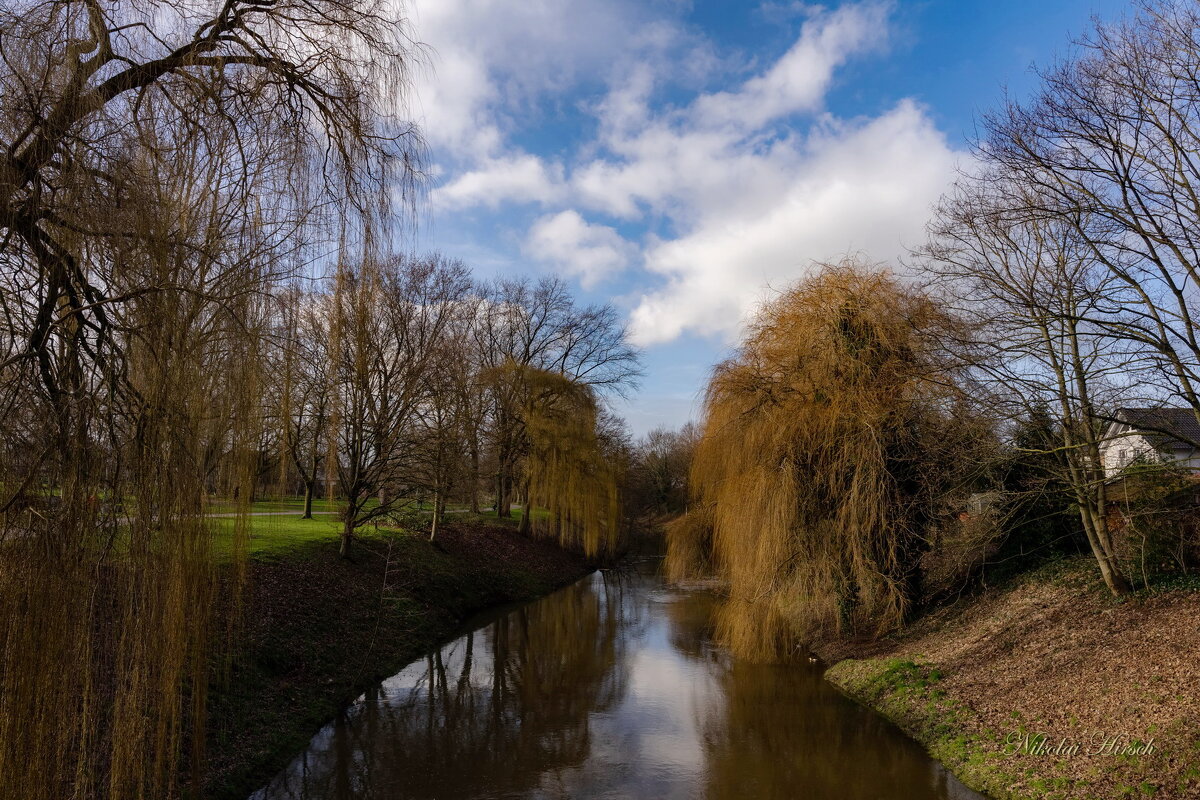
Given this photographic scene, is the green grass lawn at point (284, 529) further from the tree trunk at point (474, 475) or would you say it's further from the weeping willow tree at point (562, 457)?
the weeping willow tree at point (562, 457)

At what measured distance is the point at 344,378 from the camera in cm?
1211

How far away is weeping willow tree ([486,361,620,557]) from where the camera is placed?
87.9 feet

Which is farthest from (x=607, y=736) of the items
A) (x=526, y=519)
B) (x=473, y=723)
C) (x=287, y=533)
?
(x=526, y=519)

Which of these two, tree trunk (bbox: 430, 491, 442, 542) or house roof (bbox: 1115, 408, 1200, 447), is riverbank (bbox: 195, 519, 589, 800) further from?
house roof (bbox: 1115, 408, 1200, 447)

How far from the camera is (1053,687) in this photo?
9047 millimetres

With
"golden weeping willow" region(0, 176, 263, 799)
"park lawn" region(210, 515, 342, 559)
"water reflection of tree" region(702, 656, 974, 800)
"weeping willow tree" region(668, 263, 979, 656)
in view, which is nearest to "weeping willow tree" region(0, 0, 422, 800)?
"golden weeping willow" region(0, 176, 263, 799)

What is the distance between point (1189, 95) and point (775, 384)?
758 cm

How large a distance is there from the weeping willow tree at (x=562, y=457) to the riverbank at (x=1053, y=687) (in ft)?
47.5

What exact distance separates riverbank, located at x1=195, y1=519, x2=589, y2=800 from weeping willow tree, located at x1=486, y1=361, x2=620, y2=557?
367 cm

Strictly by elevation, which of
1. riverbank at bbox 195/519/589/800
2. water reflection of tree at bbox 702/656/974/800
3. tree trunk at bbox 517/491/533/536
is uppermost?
tree trunk at bbox 517/491/533/536

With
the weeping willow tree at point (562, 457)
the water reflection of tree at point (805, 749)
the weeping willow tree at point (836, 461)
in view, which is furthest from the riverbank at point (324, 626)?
the weeping willow tree at point (836, 461)

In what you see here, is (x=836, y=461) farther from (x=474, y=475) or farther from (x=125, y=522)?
(x=125, y=522)

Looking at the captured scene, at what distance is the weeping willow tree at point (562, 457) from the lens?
26.8 meters

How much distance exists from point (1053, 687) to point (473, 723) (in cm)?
791
